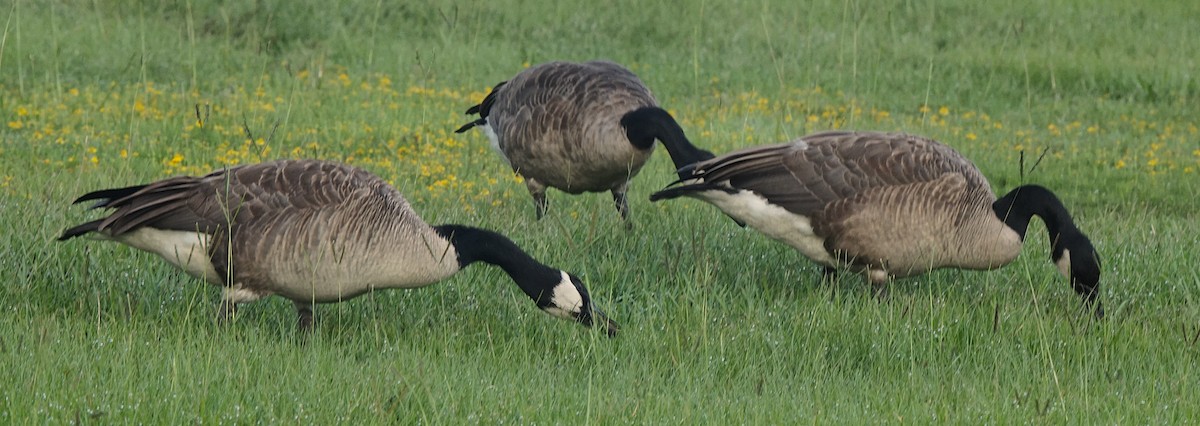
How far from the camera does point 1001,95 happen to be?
656 inches

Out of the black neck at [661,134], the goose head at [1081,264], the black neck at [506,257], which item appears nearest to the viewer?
the black neck at [506,257]

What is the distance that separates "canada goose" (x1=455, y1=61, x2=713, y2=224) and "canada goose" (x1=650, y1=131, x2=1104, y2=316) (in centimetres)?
133

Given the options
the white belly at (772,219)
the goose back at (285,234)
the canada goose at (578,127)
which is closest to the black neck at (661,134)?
the canada goose at (578,127)

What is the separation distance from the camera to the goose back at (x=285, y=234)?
5957 mm

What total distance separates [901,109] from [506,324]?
1017 centimetres

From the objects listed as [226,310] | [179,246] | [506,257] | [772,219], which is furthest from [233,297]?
[772,219]

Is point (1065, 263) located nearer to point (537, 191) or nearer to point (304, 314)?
point (304, 314)

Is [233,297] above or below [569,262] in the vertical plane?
above

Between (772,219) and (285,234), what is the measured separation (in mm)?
2580

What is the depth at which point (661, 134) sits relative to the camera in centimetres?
836

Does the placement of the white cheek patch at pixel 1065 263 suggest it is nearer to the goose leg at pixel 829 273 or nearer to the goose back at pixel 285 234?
the goose leg at pixel 829 273

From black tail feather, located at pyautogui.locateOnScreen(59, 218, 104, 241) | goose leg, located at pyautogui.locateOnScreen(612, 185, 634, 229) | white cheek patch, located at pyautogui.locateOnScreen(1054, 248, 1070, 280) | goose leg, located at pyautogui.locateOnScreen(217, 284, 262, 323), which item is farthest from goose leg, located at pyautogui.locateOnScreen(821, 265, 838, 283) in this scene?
black tail feather, located at pyautogui.locateOnScreen(59, 218, 104, 241)

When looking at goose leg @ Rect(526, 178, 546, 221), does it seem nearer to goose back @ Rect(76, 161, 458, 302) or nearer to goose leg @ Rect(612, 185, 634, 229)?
goose leg @ Rect(612, 185, 634, 229)

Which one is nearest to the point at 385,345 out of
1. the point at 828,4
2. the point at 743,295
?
the point at 743,295
